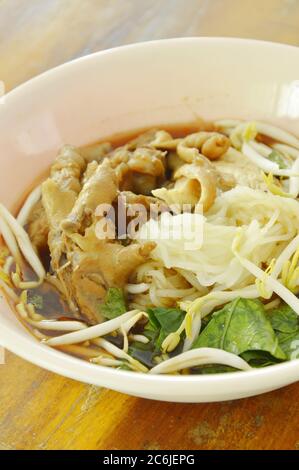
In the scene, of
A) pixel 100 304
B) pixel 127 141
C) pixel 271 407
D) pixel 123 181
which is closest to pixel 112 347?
pixel 100 304

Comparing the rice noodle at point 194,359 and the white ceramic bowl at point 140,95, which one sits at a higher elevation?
the white ceramic bowl at point 140,95

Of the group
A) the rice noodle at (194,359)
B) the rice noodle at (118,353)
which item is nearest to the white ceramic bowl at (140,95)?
the rice noodle at (118,353)

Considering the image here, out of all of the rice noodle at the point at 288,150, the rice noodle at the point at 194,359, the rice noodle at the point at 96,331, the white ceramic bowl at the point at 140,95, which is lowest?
the rice noodle at the point at 288,150

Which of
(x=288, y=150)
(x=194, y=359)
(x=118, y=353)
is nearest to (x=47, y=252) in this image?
(x=118, y=353)

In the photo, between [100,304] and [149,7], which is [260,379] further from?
[149,7]

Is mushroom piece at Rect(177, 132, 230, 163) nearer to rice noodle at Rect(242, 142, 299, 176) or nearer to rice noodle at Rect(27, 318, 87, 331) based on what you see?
rice noodle at Rect(242, 142, 299, 176)

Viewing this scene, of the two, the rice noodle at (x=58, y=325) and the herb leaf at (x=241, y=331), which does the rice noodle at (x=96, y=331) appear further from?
the herb leaf at (x=241, y=331)
